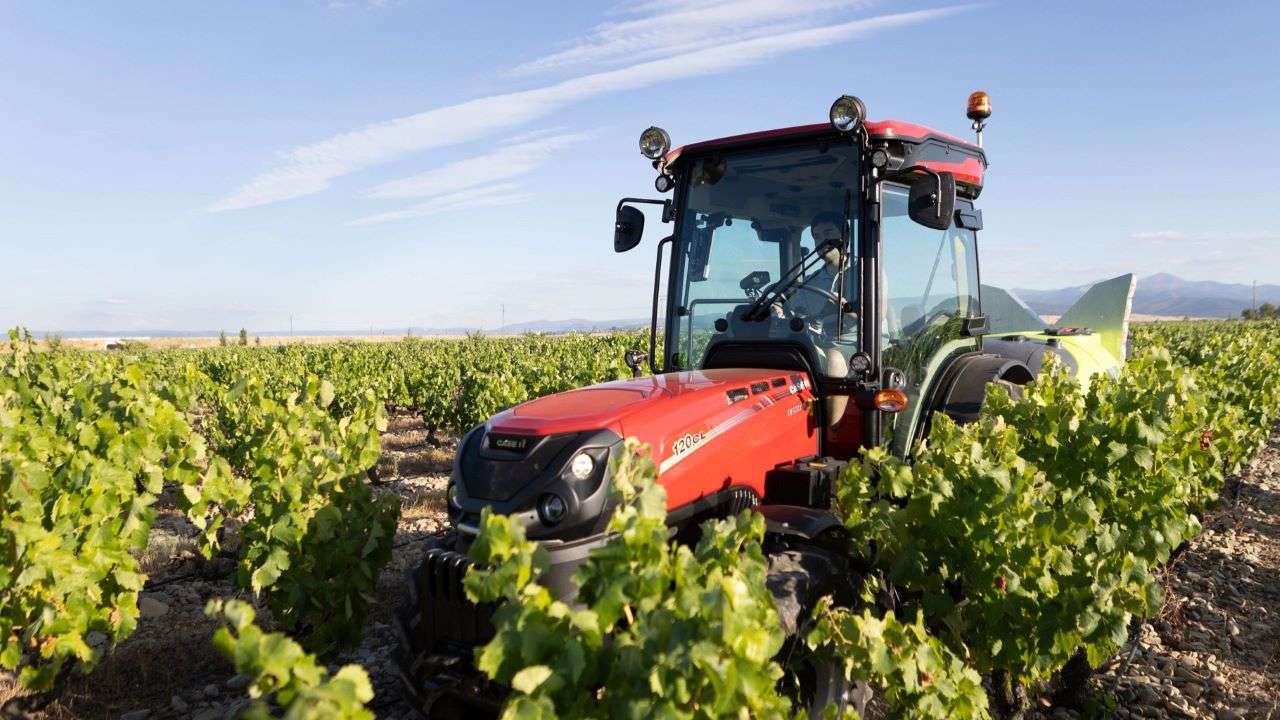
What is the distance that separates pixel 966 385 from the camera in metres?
4.77

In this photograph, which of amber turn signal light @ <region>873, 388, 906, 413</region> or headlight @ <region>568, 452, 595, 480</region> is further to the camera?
amber turn signal light @ <region>873, 388, 906, 413</region>

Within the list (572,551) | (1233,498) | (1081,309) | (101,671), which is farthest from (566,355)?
(572,551)

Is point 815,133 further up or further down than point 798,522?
further up

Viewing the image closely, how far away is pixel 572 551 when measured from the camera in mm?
2863

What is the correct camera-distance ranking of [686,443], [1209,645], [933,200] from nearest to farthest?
[686,443], [933,200], [1209,645]

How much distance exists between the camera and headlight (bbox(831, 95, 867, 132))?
3676 mm

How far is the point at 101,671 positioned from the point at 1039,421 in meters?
5.04

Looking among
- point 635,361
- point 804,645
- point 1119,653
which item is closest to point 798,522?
point 804,645

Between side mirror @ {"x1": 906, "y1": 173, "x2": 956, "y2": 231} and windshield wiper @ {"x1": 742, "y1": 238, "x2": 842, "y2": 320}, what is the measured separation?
42 centimetres

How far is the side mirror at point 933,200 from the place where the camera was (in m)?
3.56

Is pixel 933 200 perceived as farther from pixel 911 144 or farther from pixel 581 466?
pixel 581 466

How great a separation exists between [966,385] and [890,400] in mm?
1261

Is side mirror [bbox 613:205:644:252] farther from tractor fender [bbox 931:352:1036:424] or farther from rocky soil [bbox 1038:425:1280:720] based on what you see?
rocky soil [bbox 1038:425:1280:720]

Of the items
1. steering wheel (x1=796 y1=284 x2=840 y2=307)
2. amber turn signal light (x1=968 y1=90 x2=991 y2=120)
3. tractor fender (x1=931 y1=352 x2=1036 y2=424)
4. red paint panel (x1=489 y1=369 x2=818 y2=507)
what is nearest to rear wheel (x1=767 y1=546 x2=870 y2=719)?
red paint panel (x1=489 y1=369 x2=818 y2=507)
